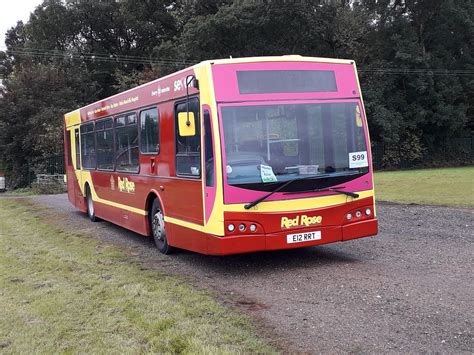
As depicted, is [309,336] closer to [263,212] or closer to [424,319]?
[424,319]

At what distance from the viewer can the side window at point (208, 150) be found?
6945mm

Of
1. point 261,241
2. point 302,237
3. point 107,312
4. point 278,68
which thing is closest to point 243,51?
point 278,68

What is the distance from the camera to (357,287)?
6285 millimetres

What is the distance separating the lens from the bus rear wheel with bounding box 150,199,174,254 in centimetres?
885

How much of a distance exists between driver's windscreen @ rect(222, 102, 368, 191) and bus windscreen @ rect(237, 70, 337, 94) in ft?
0.80

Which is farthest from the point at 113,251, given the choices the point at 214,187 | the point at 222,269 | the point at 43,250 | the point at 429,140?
the point at 429,140

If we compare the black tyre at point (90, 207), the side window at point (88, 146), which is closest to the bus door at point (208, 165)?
the side window at point (88, 146)

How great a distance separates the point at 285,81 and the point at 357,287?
3.00 m

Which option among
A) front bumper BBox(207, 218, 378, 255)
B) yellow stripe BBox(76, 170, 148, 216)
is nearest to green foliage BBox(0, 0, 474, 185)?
yellow stripe BBox(76, 170, 148, 216)

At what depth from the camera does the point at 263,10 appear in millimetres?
37844

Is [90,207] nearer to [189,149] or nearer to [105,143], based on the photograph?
[105,143]

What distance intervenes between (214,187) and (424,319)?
10.1 ft

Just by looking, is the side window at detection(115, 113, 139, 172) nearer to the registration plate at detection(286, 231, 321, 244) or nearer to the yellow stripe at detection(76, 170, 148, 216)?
the yellow stripe at detection(76, 170, 148, 216)

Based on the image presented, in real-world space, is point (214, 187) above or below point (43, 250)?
above
